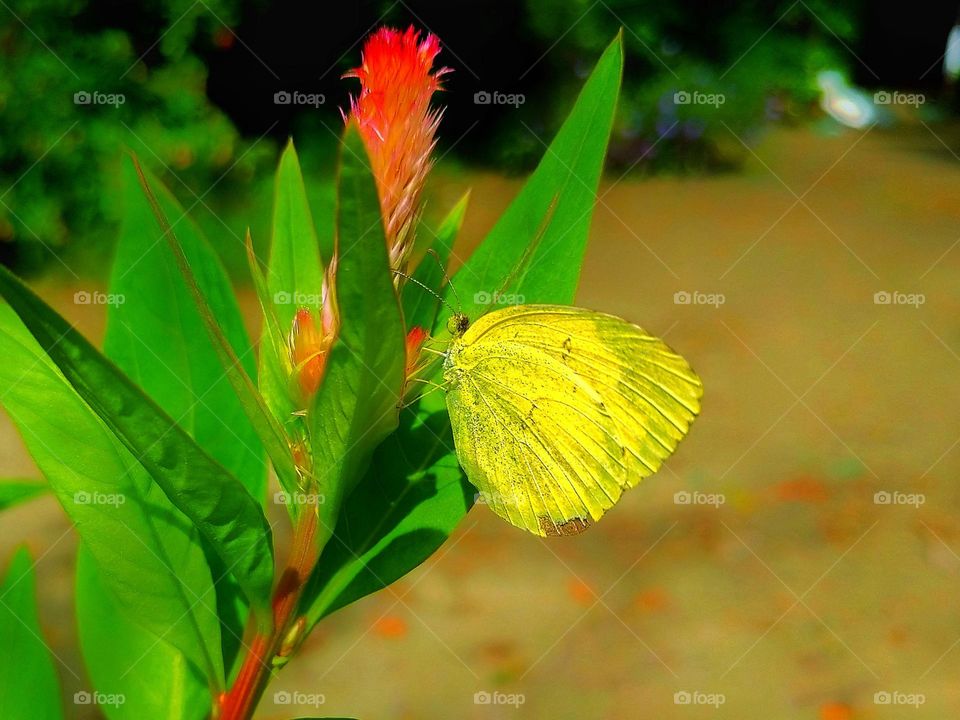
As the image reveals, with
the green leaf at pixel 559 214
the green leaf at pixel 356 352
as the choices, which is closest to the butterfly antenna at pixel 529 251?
the green leaf at pixel 559 214

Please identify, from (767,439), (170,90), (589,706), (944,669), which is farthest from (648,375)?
(170,90)
